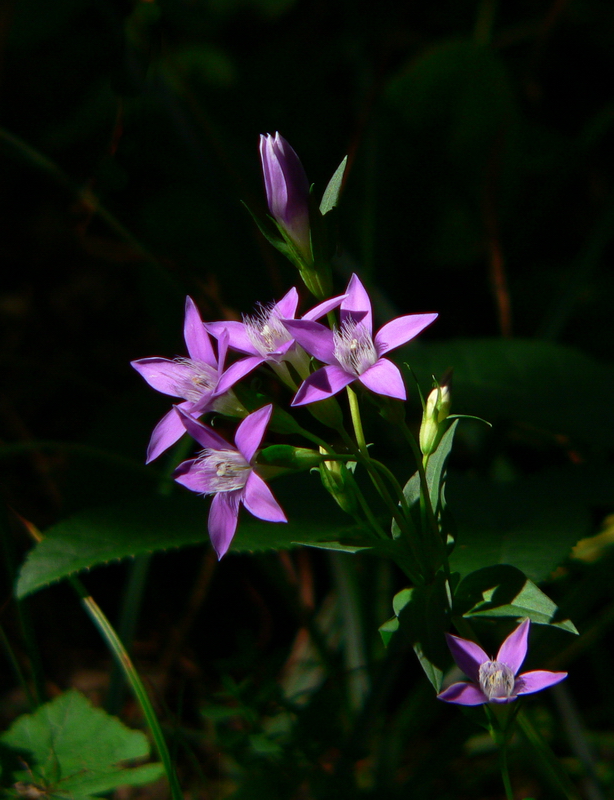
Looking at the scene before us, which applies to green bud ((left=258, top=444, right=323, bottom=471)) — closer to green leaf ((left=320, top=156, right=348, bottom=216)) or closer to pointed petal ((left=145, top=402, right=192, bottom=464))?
pointed petal ((left=145, top=402, right=192, bottom=464))

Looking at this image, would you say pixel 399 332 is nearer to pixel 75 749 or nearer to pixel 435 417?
pixel 435 417

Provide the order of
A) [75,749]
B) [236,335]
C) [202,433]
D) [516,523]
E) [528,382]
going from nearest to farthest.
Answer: [202,433]
[236,335]
[75,749]
[516,523]
[528,382]

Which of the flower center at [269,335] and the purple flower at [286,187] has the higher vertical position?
the purple flower at [286,187]

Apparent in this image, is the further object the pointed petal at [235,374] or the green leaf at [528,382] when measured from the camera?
the green leaf at [528,382]

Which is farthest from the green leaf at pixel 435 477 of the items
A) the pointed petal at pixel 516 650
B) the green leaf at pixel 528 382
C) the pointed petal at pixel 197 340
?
the green leaf at pixel 528 382

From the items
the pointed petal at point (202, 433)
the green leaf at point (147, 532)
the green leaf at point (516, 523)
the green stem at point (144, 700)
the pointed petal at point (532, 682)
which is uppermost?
the pointed petal at point (202, 433)

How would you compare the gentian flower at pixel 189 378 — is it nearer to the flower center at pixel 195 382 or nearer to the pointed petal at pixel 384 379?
the flower center at pixel 195 382

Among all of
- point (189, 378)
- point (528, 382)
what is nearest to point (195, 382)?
point (189, 378)
